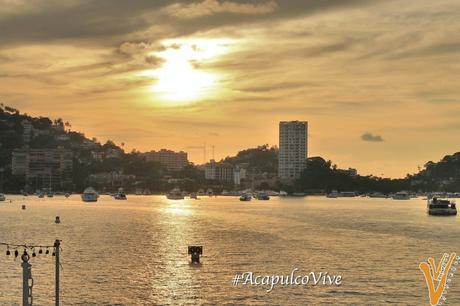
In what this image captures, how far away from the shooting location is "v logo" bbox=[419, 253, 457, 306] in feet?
207

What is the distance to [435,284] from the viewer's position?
Answer: 228ft

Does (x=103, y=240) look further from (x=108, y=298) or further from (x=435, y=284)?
(x=435, y=284)

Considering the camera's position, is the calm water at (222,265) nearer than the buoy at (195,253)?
Yes

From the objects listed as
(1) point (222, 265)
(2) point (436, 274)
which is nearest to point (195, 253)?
(1) point (222, 265)

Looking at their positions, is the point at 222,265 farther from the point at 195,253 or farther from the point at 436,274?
the point at 436,274

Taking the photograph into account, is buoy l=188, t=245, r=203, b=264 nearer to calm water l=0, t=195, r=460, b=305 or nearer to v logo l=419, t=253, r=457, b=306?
calm water l=0, t=195, r=460, b=305

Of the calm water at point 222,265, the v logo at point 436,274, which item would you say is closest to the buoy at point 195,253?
the calm water at point 222,265

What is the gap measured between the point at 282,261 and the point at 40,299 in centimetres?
3604

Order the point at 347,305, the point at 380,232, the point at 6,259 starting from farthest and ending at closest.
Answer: the point at 380,232 < the point at 6,259 < the point at 347,305

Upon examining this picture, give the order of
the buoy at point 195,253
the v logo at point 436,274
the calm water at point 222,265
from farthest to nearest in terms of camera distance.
Answer: 1. the buoy at point 195,253
2. the v logo at point 436,274
3. the calm water at point 222,265

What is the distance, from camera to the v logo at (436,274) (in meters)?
63.2

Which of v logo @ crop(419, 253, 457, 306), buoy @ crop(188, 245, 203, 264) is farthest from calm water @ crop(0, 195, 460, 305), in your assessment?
buoy @ crop(188, 245, 203, 264)

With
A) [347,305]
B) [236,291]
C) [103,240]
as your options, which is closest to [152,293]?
[236,291]

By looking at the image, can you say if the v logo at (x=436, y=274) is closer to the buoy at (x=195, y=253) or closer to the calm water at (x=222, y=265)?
the calm water at (x=222, y=265)
